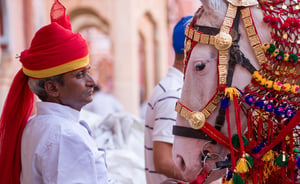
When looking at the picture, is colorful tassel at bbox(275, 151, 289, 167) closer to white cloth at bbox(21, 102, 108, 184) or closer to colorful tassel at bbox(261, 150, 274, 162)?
colorful tassel at bbox(261, 150, 274, 162)

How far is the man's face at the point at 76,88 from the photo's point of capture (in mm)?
2441

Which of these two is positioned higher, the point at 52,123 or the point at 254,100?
the point at 254,100

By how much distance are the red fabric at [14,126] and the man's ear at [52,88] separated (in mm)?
123

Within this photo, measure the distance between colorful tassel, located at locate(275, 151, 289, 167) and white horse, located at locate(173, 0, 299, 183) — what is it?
0.64 ft

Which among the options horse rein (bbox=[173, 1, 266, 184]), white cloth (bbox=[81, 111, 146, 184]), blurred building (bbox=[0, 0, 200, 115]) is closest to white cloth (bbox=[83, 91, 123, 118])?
blurred building (bbox=[0, 0, 200, 115])

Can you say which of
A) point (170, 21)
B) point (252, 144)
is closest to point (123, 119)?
point (252, 144)

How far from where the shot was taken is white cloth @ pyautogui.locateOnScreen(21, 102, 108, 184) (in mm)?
2238

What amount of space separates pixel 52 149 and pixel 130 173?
1.79m

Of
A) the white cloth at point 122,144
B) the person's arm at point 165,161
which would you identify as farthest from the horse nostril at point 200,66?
Result: the white cloth at point 122,144

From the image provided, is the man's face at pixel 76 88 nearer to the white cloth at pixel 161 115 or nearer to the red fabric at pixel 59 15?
the red fabric at pixel 59 15

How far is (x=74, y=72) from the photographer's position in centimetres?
244

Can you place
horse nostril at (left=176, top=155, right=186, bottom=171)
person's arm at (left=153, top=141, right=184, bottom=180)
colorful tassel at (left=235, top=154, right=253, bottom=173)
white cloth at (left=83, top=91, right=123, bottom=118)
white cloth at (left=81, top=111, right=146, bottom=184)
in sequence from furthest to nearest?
white cloth at (left=83, top=91, right=123, bottom=118), white cloth at (left=81, top=111, right=146, bottom=184), person's arm at (left=153, top=141, right=184, bottom=180), horse nostril at (left=176, top=155, right=186, bottom=171), colorful tassel at (left=235, top=154, right=253, bottom=173)

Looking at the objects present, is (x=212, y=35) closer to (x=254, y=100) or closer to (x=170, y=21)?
(x=254, y=100)

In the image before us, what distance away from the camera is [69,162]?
2.24 metres
